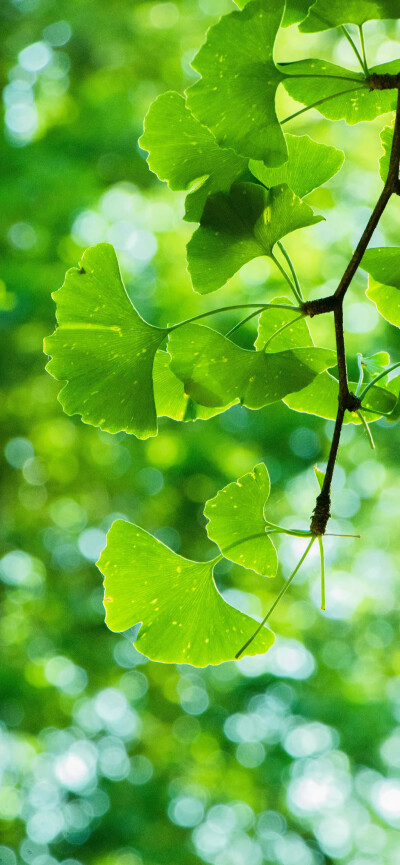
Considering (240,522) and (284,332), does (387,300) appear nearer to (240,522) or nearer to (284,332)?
(284,332)

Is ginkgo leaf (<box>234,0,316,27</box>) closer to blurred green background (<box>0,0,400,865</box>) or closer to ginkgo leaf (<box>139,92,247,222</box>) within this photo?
ginkgo leaf (<box>139,92,247,222</box>)

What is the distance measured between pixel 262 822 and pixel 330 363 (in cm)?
349

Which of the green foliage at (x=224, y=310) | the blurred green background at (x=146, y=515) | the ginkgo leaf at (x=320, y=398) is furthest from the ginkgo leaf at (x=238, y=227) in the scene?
the blurred green background at (x=146, y=515)

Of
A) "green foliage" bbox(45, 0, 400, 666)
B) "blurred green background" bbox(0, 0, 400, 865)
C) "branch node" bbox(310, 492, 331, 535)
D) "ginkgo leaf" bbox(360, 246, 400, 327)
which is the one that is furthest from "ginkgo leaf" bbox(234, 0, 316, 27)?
"blurred green background" bbox(0, 0, 400, 865)

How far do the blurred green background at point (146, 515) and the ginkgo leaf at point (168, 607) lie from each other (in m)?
2.22

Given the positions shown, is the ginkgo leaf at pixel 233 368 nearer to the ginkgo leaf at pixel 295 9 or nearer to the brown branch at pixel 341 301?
the brown branch at pixel 341 301

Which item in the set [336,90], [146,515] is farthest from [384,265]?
[146,515]

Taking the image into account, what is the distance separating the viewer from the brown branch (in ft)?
1.16

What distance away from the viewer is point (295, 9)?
38 centimetres

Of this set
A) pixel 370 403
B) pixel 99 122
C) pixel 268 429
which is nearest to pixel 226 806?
pixel 268 429

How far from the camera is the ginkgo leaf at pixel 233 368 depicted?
1.38 ft

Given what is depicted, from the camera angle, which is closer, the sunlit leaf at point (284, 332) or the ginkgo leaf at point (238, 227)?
the ginkgo leaf at point (238, 227)

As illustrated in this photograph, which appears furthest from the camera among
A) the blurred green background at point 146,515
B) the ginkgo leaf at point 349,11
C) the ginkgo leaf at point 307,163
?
the blurred green background at point 146,515

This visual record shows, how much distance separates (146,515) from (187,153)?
2.96m
